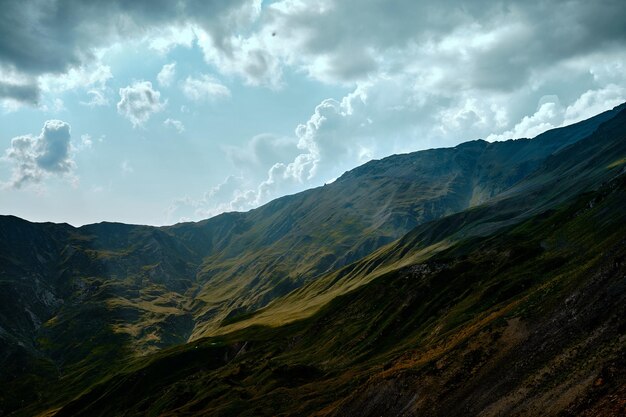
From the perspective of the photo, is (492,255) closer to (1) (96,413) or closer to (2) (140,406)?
(2) (140,406)

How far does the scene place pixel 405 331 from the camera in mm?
97688

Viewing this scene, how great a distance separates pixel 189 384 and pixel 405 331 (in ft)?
206

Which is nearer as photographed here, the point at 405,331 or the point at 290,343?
the point at 405,331

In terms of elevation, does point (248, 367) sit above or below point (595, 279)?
below

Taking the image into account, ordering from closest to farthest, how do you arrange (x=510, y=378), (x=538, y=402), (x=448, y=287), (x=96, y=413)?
(x=538, y=402)
(x=510, y=378)
(x=448, y=287)
(x=96, y=413)

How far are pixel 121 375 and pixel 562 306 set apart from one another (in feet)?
554

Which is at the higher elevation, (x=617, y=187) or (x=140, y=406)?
(x=617, y=187)

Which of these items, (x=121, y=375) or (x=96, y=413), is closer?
(x=96, y=413)

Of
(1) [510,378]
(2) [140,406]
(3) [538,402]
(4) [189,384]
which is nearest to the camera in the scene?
(3) [538,402]

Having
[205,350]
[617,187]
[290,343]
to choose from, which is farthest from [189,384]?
[617,187]

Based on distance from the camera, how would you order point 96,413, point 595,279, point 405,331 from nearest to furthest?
point 595,279, point 405,331, point 96,413

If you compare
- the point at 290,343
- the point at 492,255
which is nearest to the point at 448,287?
the point at 492,255

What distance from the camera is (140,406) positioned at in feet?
440

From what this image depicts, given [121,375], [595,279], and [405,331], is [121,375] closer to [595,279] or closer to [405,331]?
[405,331]
